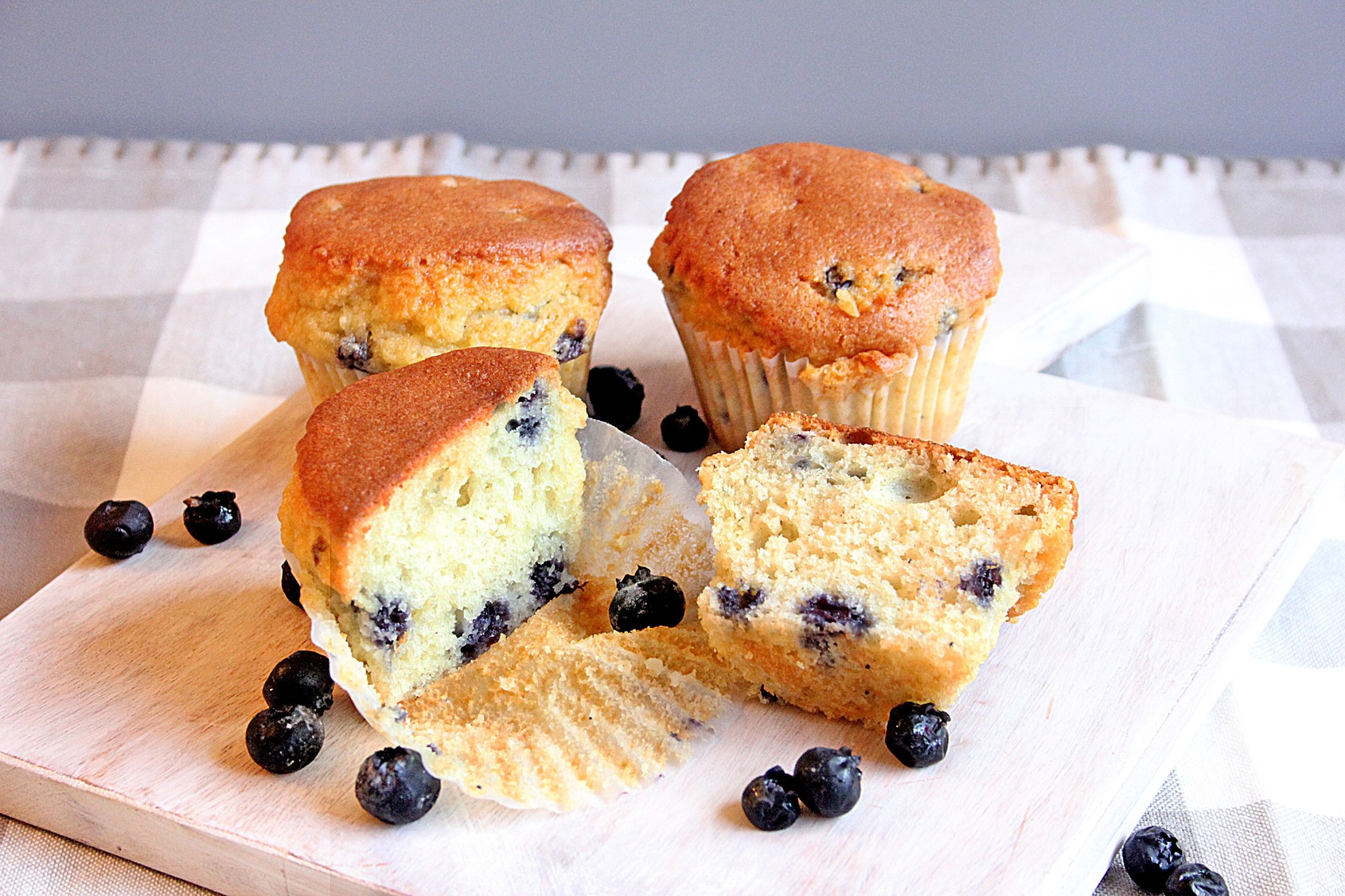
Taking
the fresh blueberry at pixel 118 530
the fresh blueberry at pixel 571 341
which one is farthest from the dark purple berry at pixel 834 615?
the fresh blueberry at pixel 118 530

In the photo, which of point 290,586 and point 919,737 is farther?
point 290,586

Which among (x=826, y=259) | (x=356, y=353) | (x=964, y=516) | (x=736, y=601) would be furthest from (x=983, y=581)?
(x=356, y=353)

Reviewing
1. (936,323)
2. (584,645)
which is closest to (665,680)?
(584,645)

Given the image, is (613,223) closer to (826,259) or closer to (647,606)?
(826,259)

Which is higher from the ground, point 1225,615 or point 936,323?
point 936,323

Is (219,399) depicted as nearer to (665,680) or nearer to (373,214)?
(373,214)

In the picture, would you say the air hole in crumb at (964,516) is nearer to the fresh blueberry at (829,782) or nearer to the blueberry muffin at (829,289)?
the blueberry muffin at (829,289)

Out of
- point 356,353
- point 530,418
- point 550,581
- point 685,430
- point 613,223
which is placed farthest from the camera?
point 613,223
